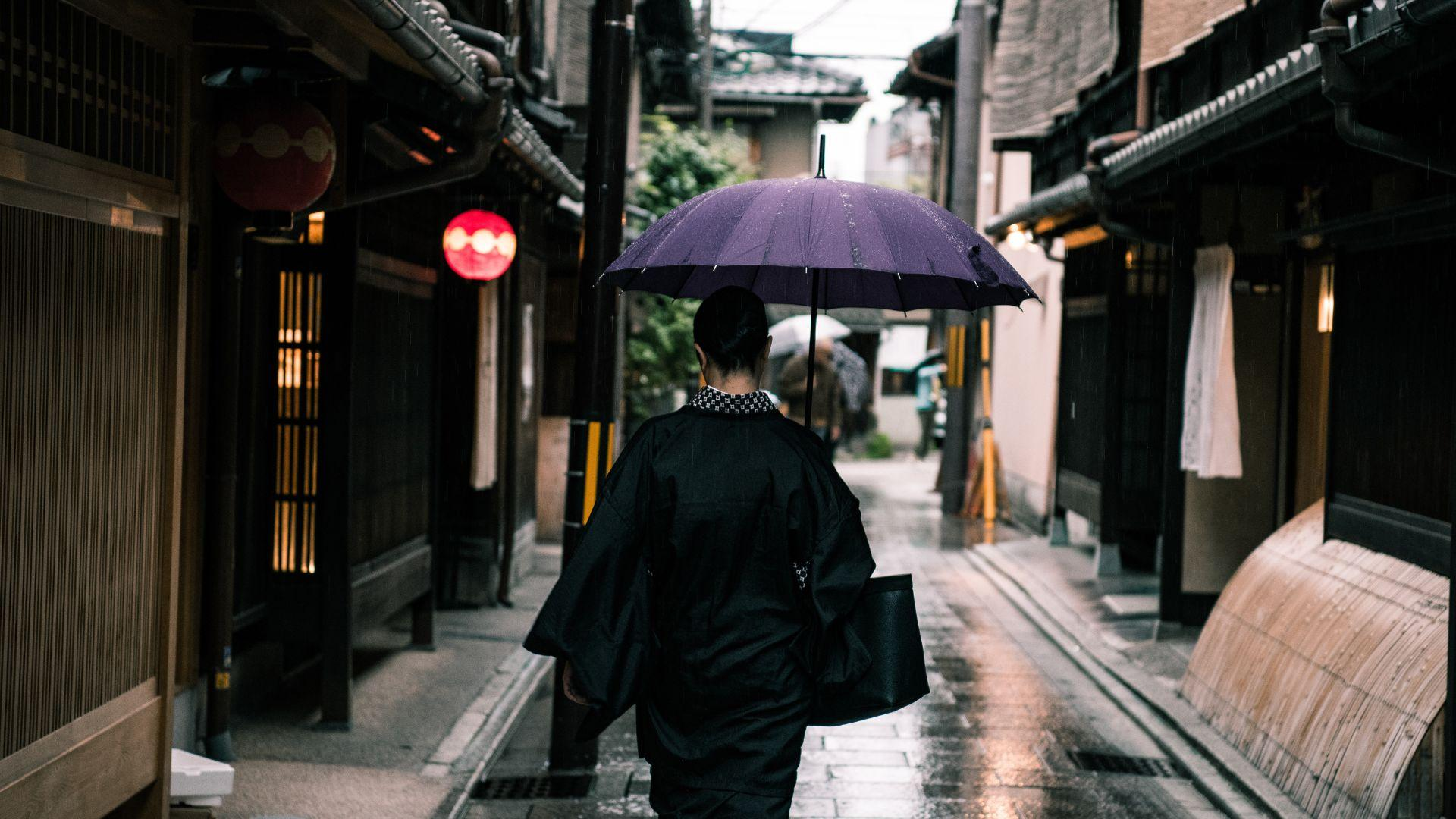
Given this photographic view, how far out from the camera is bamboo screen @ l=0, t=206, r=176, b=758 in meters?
4.86

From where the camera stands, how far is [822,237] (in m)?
4.97

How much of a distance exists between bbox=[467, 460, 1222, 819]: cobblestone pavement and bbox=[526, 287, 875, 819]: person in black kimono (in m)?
3.52

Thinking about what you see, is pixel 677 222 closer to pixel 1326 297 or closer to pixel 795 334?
pixel 1326 297

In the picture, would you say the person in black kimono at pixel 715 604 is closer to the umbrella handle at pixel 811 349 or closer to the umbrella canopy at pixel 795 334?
the umbrella handle at pixel 811 349

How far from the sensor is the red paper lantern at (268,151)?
7.36 m

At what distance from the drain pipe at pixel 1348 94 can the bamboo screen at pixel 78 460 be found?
223 inches

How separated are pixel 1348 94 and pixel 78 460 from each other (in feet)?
20.3

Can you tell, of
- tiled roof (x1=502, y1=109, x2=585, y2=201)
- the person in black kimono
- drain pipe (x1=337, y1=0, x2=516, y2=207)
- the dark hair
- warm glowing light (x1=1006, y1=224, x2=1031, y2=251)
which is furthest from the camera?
warm glowing light (x1=1006, y1=224, x2=1031, y2=251)

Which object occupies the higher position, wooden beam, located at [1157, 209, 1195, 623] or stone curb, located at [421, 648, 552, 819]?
wooden beam, located at [1157, 209, 1195, 623]

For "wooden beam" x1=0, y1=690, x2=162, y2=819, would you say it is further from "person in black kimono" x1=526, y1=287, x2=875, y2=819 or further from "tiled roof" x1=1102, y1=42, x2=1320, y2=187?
"tiled roof" x1=1102, y1=42, x2=1320, y2=187

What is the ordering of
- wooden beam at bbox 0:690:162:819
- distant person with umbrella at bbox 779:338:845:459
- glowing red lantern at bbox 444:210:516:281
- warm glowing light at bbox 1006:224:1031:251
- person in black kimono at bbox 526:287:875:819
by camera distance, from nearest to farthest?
person in black kimono at bbox 526:287:875:819
wooden beam at bbox 0:690:162:819
glowing red lantern at bbox 444:210:516:281
warm glowing light at bbox 1006:224:1031:251
distant person with umbrella at bbox 779:338:845:459

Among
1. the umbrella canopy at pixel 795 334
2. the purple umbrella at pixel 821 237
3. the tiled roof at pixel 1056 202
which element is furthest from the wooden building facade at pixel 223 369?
the umbrella canopy at pixel 795 334

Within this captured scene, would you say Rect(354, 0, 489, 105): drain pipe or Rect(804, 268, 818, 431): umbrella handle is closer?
Rect(804, 268, 818, 431): umbrella handle

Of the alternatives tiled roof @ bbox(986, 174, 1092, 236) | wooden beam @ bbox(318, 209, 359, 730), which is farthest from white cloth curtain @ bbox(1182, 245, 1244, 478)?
wooden beam @ bbox(318, 209, 359, 730)
